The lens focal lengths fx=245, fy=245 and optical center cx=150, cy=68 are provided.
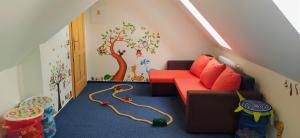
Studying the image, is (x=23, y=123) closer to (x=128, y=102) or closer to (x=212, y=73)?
(x=128, y=102)

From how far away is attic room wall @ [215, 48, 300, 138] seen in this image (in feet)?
7.83


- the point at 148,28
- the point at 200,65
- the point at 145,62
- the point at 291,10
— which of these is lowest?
the point at 145,62

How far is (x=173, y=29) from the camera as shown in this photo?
5.17m

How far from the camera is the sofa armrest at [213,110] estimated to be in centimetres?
292

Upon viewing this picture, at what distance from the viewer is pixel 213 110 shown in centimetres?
295

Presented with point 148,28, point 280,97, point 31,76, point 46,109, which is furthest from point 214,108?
point 148,28

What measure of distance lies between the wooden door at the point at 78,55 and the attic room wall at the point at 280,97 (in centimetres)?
294

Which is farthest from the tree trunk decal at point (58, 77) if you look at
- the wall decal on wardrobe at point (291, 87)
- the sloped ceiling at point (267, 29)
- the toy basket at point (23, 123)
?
the wall decal on wardrobe at point (291, 87)

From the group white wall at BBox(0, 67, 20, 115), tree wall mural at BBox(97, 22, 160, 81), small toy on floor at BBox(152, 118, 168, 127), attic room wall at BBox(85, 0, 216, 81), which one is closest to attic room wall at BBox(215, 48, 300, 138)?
small toy on floor at BBox(152, 118, 168, 127)

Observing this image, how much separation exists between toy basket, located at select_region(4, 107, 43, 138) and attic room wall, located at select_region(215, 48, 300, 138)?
257cm

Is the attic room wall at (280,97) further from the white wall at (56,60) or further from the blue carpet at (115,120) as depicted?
the white wall at (56,60)

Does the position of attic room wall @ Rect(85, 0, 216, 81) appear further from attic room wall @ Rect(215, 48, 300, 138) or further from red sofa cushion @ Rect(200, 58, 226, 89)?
attic room wall @ Rect(215, 48, 300, 138)

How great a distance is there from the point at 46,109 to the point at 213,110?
1.99 meters

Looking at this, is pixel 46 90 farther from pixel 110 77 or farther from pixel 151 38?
pixel 151 38
